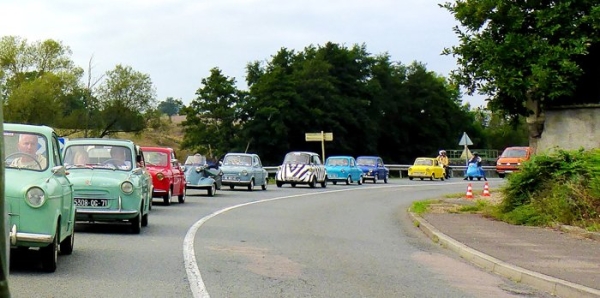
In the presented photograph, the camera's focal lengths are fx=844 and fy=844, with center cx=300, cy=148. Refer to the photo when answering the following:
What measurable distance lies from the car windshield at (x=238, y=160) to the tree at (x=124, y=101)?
1752 inches

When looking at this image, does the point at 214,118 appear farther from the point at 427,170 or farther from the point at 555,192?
the point at 555,192

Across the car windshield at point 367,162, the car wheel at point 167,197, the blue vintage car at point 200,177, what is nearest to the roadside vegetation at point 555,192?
the car wheel at point 167,197

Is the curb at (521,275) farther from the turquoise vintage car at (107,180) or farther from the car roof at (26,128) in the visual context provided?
the car roof at (26,128)

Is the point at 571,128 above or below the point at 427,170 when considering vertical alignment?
above

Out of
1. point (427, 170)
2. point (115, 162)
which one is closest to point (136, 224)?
point (115, 162)

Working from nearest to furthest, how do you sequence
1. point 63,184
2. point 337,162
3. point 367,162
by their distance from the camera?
point 63,184 < point 337,162 < point 367,162

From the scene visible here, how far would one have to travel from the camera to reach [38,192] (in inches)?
365

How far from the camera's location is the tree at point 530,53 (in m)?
19.2

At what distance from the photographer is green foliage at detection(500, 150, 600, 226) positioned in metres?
16.5

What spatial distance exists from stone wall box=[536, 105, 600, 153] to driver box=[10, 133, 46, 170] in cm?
1326

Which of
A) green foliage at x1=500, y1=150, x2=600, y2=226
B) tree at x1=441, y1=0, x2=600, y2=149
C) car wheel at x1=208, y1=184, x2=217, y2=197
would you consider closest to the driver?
green foliage at x1=500, y1=150, x2=600, y2=226

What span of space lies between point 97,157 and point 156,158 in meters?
9.03

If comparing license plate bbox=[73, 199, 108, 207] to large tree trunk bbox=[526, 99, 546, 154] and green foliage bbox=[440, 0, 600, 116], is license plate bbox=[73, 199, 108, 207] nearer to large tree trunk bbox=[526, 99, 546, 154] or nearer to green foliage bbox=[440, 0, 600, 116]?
green foliage bbox=[440, 0, 600, 116]

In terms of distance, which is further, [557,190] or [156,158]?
[156,158]
